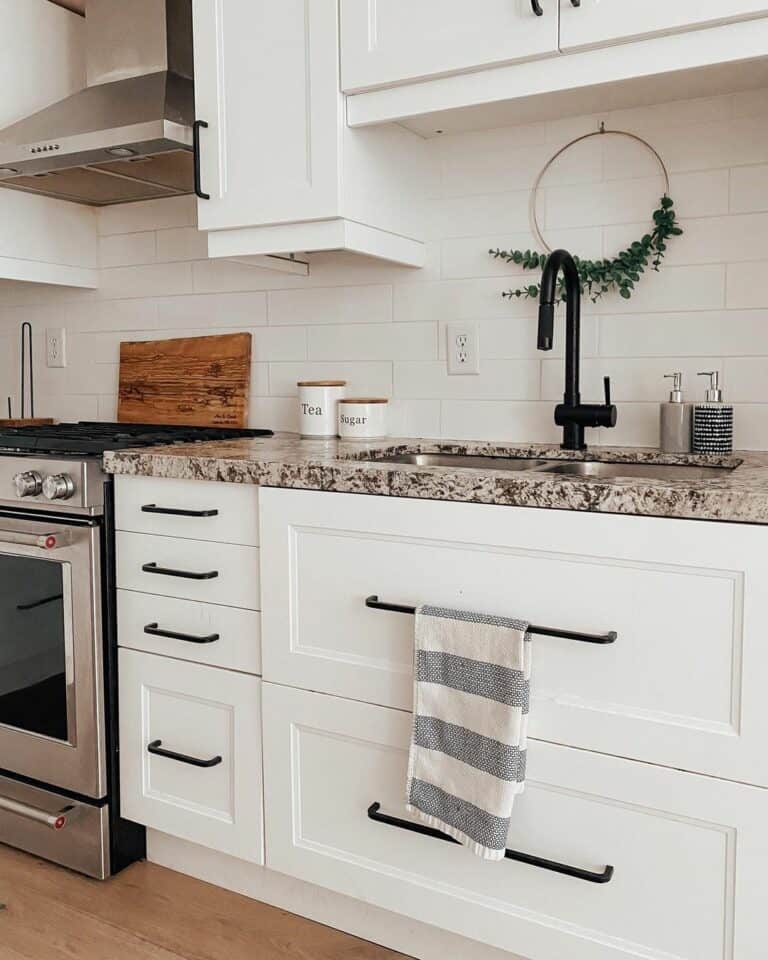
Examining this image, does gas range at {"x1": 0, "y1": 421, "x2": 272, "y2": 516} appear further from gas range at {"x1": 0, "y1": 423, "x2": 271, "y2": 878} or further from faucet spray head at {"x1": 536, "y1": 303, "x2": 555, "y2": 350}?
faucet spray head at {"x1": 536, "y1": 303, "x2": 555, "y2": 350}

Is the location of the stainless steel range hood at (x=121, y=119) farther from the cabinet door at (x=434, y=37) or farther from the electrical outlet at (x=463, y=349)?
the electrical outlet at (x=463, y=349)

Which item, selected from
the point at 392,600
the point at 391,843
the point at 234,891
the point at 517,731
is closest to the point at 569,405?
the point at 392,600

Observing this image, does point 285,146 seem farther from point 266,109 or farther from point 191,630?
point 191,630

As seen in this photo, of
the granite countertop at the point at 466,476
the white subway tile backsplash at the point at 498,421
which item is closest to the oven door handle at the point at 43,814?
the granite countertop at the point at 466,476

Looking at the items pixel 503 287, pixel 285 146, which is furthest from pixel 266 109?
pixel 503 287

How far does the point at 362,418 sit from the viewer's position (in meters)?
2.12

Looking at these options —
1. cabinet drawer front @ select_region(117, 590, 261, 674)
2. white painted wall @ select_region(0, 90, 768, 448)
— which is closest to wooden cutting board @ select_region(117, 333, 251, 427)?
white painted wall @ select_region(0, 90, 768, 448)

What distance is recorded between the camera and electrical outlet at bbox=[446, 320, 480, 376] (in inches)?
A: 82.6

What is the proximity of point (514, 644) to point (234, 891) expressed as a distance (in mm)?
941

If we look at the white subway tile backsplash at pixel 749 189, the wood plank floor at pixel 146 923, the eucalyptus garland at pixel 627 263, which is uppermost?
the white subway tile backsplash at pixel 749 189

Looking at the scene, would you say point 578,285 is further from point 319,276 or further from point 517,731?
point 517,731

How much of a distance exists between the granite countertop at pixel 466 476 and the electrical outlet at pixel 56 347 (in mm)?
966

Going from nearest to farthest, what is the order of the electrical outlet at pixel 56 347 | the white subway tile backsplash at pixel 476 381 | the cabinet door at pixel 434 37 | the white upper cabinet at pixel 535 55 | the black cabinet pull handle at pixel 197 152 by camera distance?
the white upper cabinet at pixel 535 55 < the cabinet door at pixel 434 37 < the black cabinet pull handle at pixel 197 152 < the white subway tile backsplash at pixel 476 381 < the electrical outlet at pixel 56 347

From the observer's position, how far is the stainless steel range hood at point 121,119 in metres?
2.01
